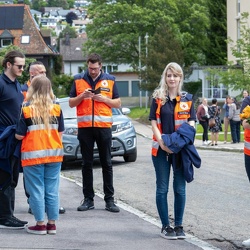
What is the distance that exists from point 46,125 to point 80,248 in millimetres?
1485

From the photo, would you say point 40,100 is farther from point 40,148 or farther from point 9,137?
point 9,137

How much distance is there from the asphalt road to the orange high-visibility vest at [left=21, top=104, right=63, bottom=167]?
1893mm

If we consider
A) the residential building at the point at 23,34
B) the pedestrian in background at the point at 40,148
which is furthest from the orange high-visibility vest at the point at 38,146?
the residential building at the point at 23,34

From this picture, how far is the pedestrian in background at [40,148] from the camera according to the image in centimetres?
902

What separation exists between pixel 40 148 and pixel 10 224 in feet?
3.56

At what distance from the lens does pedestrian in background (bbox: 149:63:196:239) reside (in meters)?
9.04

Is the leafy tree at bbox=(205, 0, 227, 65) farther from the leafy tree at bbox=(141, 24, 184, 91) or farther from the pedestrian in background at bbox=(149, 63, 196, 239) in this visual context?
the pedestrian in background at bbox=(149, 63, 196, 239)

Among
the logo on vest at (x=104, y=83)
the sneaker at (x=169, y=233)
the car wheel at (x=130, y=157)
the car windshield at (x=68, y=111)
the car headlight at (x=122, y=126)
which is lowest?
the car wheel at (x=130, y=157)

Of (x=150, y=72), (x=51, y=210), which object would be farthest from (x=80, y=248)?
(x=150, y=72)

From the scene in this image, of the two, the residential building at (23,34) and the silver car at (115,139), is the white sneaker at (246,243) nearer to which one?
the silver car at (115,139)

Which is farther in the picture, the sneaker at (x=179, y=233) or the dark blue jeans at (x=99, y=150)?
the dark blue jeans at (x=99, y=150)

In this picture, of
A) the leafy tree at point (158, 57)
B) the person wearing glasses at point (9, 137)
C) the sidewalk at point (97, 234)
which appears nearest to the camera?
the sidewalk at point (97, 234)

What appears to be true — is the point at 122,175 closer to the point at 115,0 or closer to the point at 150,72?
the point at 150,72

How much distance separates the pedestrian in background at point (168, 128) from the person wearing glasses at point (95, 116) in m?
1.97
